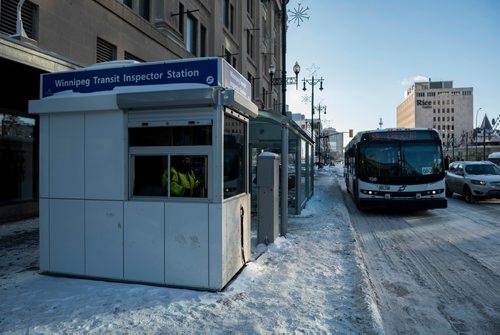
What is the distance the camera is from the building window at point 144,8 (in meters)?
15.1

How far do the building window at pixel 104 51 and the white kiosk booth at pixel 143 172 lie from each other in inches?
299

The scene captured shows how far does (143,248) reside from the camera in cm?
493

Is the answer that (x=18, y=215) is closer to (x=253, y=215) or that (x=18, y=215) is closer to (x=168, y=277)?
(x=253, y=215)

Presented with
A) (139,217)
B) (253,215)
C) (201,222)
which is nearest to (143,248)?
(139,217)

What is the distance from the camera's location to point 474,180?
14625mm

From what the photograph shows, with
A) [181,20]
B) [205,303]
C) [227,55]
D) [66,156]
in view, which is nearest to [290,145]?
[66,156]

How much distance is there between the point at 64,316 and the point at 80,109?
2709 mm

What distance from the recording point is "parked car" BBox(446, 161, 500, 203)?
14137 mm

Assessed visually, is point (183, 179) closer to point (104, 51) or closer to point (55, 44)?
point (55, 44)

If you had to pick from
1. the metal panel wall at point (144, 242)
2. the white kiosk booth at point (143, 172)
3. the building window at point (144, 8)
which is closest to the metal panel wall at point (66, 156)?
the white kiosk booth at point (143, 172)

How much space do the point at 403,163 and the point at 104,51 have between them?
10.7m

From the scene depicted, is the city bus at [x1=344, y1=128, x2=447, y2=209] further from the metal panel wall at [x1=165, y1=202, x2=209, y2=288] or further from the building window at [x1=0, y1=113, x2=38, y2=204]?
the building window at [x1=0, y1=113, x2=38, y2=204]

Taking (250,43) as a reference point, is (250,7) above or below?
above

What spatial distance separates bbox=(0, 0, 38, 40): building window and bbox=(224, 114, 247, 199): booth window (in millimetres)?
7377
